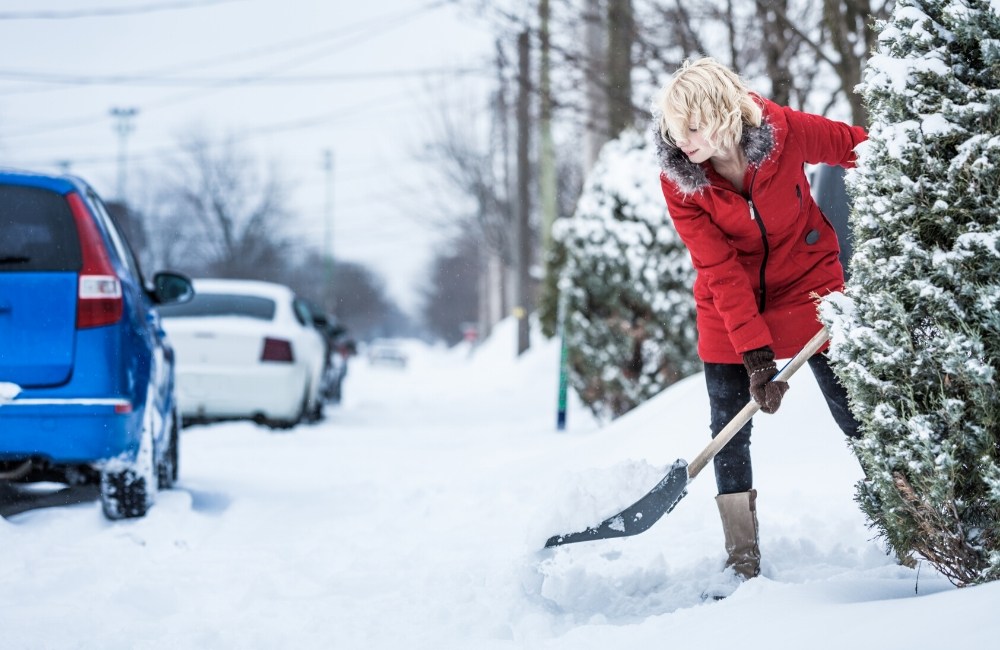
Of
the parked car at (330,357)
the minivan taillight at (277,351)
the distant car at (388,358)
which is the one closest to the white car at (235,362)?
A: the minivan taillight at (277,351)

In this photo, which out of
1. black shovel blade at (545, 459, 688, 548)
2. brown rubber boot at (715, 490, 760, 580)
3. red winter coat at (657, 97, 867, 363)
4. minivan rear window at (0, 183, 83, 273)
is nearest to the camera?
red winter coat at (657, 97, 867, 363)

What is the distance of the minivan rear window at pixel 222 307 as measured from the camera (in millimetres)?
8469

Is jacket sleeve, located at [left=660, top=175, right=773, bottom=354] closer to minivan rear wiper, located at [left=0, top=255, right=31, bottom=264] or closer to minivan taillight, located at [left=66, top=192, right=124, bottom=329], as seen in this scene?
minivan taillight, located at [left=66, top=192, right=124, bottom=329]

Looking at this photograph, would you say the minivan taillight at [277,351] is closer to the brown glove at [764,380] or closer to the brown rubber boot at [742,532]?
the brown rubber boot at [742,532]

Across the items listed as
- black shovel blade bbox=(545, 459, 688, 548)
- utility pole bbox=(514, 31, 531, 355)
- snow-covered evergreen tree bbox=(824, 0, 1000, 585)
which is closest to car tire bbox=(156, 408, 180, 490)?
black shovel blade bbox=(545, 459, 688, 548)

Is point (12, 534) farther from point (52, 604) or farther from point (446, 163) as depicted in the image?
point (446, 163)

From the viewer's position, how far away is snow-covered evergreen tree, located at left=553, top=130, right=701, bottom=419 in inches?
278

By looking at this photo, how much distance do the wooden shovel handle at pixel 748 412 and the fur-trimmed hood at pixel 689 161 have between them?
0.52m

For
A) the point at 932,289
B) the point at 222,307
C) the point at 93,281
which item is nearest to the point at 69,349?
the point at 93,281

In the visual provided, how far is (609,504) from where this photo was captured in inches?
118

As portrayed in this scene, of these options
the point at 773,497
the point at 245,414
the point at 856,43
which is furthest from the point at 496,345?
the point at 773,497

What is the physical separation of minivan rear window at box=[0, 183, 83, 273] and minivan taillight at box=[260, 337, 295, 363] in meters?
4.28

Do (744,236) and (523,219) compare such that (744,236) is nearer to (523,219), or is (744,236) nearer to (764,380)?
(764,380)

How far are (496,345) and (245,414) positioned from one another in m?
22.5
